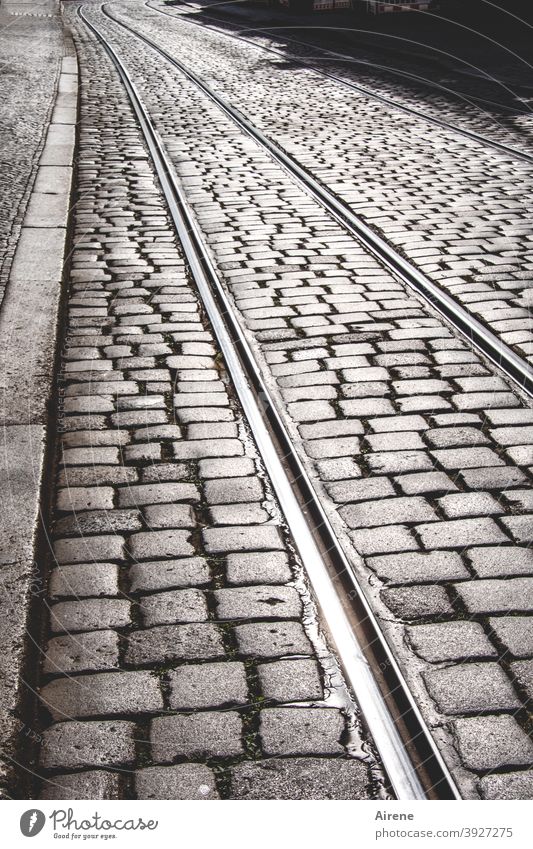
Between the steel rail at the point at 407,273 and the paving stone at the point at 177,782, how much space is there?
279cm

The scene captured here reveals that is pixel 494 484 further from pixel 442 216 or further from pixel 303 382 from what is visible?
pixel 442 216

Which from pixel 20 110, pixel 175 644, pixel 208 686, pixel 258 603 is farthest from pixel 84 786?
pixel 20 110

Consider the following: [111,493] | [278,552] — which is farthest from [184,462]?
[278,552]

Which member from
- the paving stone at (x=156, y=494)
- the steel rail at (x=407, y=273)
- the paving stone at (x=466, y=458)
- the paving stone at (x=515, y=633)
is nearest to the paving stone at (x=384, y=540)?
the paving stone at (x=515, y=633)

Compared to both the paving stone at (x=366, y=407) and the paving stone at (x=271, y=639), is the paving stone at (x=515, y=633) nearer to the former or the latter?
the paving stone at (x=271, y=639)

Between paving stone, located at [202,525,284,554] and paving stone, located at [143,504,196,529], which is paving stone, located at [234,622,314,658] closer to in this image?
paving stone, located at [202,525,284,554]

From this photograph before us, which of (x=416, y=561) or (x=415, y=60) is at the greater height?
(x=415, y=60)

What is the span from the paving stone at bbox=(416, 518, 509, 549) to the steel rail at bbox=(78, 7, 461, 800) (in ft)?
1.18

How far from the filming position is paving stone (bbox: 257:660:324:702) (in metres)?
2.46

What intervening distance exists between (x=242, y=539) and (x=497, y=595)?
0.91m

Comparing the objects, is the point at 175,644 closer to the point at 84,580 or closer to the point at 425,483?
the point at 84,580

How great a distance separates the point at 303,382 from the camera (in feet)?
14.7

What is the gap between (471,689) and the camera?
2.48 metres

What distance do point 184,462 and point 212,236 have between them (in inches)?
146
